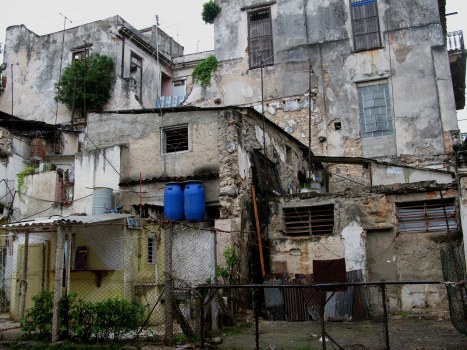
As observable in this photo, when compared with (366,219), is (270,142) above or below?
above

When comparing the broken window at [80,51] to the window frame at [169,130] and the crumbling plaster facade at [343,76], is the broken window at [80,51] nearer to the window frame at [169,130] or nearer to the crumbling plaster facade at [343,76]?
the crumbling plaster facade at [343,76]

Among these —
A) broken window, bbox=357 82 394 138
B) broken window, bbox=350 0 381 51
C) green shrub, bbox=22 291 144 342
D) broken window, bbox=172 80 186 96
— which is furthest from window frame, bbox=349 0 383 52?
green shrub, bbox=22 291 144 342

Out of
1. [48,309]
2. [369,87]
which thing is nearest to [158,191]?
[48,309]

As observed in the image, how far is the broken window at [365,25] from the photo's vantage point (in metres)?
23.1

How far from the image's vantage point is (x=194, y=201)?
547 inches

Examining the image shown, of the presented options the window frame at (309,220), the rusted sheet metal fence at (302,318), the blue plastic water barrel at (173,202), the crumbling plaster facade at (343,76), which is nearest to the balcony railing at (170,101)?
the crumbling plaster facade at (343,76)

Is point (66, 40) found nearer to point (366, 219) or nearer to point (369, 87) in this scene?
point (369, 87)

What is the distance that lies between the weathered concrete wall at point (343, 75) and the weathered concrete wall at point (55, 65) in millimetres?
4818

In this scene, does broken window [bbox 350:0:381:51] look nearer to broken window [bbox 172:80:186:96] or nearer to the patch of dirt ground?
broken window [bbox 172:80:186:96]

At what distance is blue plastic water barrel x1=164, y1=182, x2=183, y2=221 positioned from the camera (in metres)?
14.0

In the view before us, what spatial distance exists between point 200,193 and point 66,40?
730 inches

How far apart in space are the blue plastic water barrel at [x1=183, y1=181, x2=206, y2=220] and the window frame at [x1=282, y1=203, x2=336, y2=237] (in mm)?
2669

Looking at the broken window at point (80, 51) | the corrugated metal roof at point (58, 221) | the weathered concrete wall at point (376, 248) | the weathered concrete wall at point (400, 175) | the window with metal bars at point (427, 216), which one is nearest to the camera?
the corrugated metal roof at point (58, 221)

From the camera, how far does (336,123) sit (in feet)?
75.7
